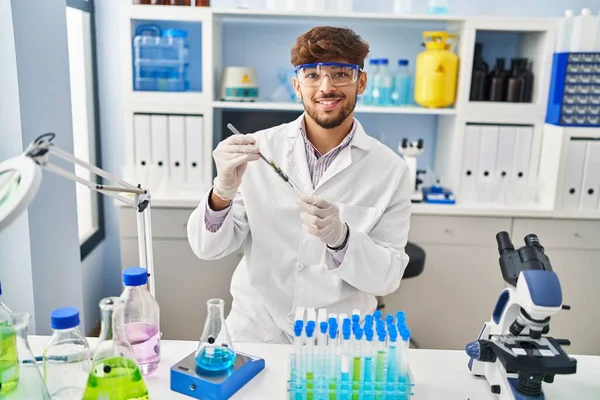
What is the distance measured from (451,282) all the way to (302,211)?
5.17ft

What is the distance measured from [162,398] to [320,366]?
0.33 m

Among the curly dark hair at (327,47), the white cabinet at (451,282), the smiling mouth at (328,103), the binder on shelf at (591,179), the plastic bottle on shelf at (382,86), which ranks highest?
the curly dark hair at (327,47)

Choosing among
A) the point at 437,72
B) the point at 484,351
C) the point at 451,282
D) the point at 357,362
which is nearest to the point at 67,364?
the point at 357,362

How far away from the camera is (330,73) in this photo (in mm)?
1519

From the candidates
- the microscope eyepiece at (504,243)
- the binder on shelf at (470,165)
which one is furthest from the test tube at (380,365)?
the binder on shelf at (470,165)

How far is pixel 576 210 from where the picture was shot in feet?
8.85

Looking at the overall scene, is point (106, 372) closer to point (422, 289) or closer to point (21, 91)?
point (21, 91)

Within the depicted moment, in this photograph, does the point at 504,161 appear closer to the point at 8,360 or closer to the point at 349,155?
the point at 349,155

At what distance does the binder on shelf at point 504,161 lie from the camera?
9.00ft

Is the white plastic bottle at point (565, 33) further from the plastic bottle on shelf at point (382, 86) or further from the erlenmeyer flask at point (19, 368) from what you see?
the erlenmeyer flask at point (19, 368)

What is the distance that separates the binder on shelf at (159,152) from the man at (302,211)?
3.79ft

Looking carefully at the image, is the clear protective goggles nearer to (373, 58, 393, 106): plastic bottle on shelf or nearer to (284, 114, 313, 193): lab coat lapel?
(284, 114, 313, 193): lab coat lapel

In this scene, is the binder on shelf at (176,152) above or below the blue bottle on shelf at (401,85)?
below

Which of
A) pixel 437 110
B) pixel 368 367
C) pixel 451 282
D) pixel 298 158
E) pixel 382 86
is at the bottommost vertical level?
pixel 451 282
